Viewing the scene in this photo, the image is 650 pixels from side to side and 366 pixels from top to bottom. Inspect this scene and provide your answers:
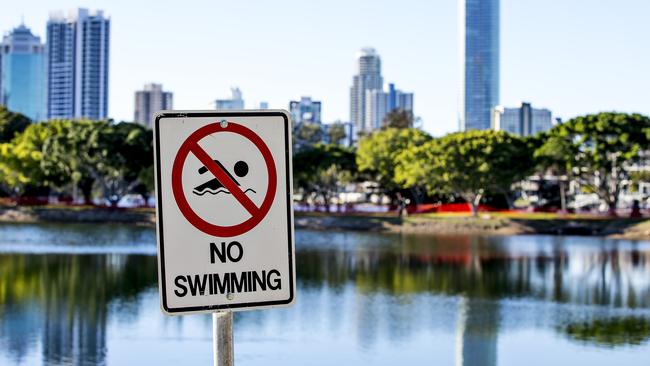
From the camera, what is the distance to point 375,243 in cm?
5891

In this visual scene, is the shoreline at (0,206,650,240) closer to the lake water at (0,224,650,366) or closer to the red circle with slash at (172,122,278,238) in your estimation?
the lake water at (0,224,650,366)

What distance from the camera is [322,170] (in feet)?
255

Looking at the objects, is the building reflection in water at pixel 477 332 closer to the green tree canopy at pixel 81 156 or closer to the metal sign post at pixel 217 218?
the metal sign post at pixel 217 218

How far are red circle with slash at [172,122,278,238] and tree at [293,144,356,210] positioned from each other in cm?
7466

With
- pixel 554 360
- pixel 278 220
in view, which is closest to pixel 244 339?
pixel 554 360

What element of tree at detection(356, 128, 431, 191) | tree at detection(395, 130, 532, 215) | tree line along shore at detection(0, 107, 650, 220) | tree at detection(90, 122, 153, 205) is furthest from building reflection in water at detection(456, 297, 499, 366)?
tree at detection(356, 128, 431, 191)

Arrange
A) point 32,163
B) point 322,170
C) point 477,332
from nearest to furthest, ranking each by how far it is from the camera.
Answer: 1. point 477,332
2. point 32,163
3. point 322,170

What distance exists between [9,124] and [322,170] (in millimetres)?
33239

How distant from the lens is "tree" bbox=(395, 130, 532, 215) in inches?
2628

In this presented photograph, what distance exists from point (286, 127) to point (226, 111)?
198 millimetres

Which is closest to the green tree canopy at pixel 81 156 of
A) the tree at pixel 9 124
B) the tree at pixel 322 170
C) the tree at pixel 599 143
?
the tree at pixel 322 170

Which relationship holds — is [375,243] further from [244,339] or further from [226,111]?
[226,111]

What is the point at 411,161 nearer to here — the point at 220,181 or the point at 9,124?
the point at 9,124

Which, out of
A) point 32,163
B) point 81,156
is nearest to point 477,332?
point 81,156
